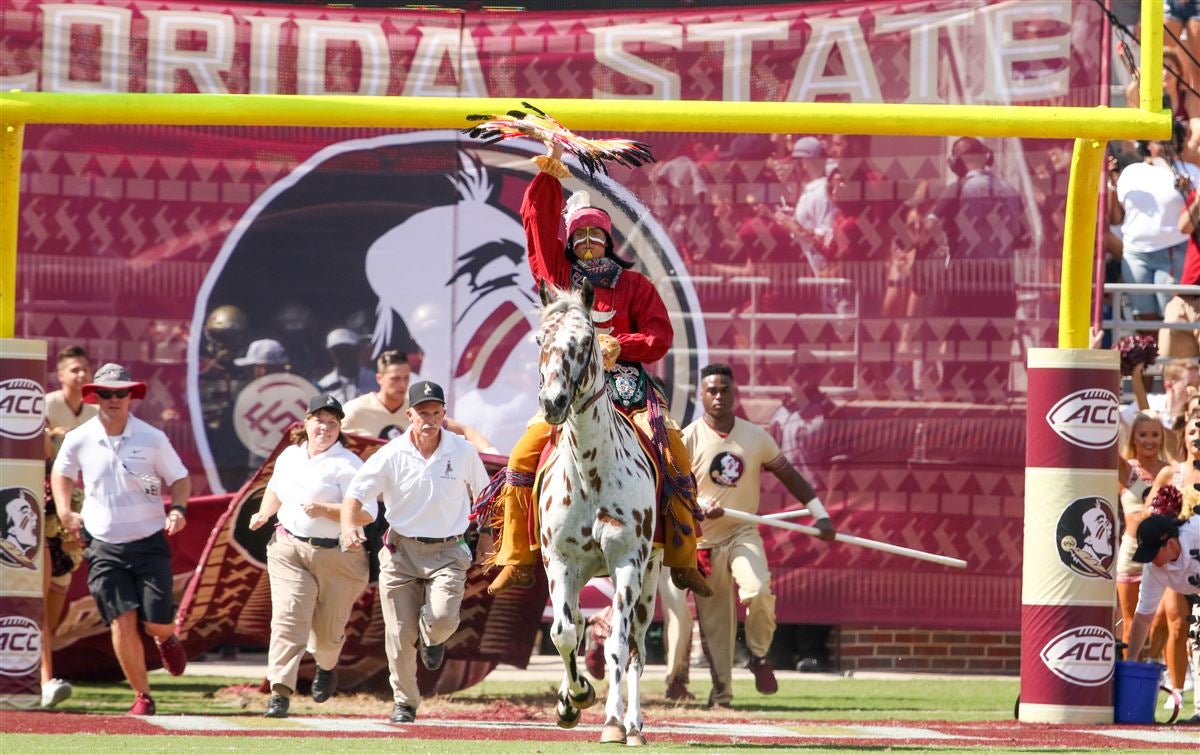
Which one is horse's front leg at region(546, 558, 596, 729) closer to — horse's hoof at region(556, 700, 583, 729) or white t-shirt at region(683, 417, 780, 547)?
horse's hoof at region(556, 700, 583, 729)

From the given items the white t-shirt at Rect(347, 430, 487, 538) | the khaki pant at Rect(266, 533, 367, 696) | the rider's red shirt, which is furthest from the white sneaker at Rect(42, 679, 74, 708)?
the rider's red shirt

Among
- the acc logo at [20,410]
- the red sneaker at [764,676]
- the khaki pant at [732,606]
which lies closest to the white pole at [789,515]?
the khaki pant at [732,606]

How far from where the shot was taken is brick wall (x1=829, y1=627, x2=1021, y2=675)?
1669 centimetres

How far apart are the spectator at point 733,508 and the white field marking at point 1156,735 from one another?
282 centimetres

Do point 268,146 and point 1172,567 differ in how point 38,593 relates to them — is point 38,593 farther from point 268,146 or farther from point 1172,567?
point 1172,567

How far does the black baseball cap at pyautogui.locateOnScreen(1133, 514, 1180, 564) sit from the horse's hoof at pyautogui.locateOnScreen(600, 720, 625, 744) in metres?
4.28

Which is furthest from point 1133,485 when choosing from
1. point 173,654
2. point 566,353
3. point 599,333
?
point 173,654

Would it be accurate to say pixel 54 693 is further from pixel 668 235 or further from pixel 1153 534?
pixel 1153 534

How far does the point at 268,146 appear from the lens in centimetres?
1557

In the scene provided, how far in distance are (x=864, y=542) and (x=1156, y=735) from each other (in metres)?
3.24

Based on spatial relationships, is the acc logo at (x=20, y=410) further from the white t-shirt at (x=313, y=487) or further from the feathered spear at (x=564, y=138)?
the feathered spear at (x=564, y=138)

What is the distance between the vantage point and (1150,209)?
1725 centimetres

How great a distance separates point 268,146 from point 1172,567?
6972 mm

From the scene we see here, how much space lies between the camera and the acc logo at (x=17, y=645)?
12758mm
